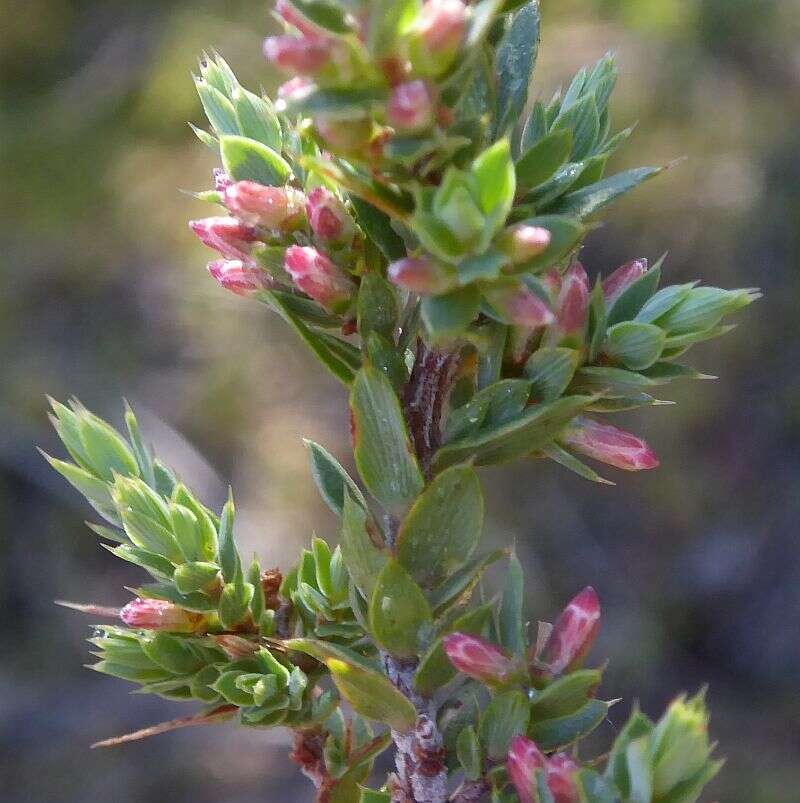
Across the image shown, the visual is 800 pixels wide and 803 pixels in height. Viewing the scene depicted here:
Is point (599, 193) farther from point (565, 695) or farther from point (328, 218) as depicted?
point (565, 695)

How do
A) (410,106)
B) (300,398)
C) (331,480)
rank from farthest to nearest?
1. (300,398)
2. (331,480)
3. (410,106)

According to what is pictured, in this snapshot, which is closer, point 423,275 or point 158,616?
point 423,275

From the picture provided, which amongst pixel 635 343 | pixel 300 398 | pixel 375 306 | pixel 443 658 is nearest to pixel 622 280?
pixel 635 343

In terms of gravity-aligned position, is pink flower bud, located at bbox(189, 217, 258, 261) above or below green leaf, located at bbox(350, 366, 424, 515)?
above

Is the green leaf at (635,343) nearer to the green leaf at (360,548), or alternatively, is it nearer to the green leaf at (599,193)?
the green leaf at (599,193)

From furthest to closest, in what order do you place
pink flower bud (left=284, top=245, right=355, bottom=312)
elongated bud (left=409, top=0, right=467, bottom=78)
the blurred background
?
the blurred background, pink flower bud (left=284, top=245, right=355, bottom=312), elongated bud (left=409, top=0, right=467, bottom=78)

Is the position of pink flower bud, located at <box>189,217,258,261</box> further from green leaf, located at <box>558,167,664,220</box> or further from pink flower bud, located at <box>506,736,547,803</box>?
pink flower bud, located at <box>506,736,547,803</box>

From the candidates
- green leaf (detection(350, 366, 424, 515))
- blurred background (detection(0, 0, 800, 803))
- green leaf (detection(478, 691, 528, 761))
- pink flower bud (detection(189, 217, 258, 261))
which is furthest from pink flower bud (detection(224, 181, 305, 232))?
blurred background (detection(0, 0, 800, 803))
